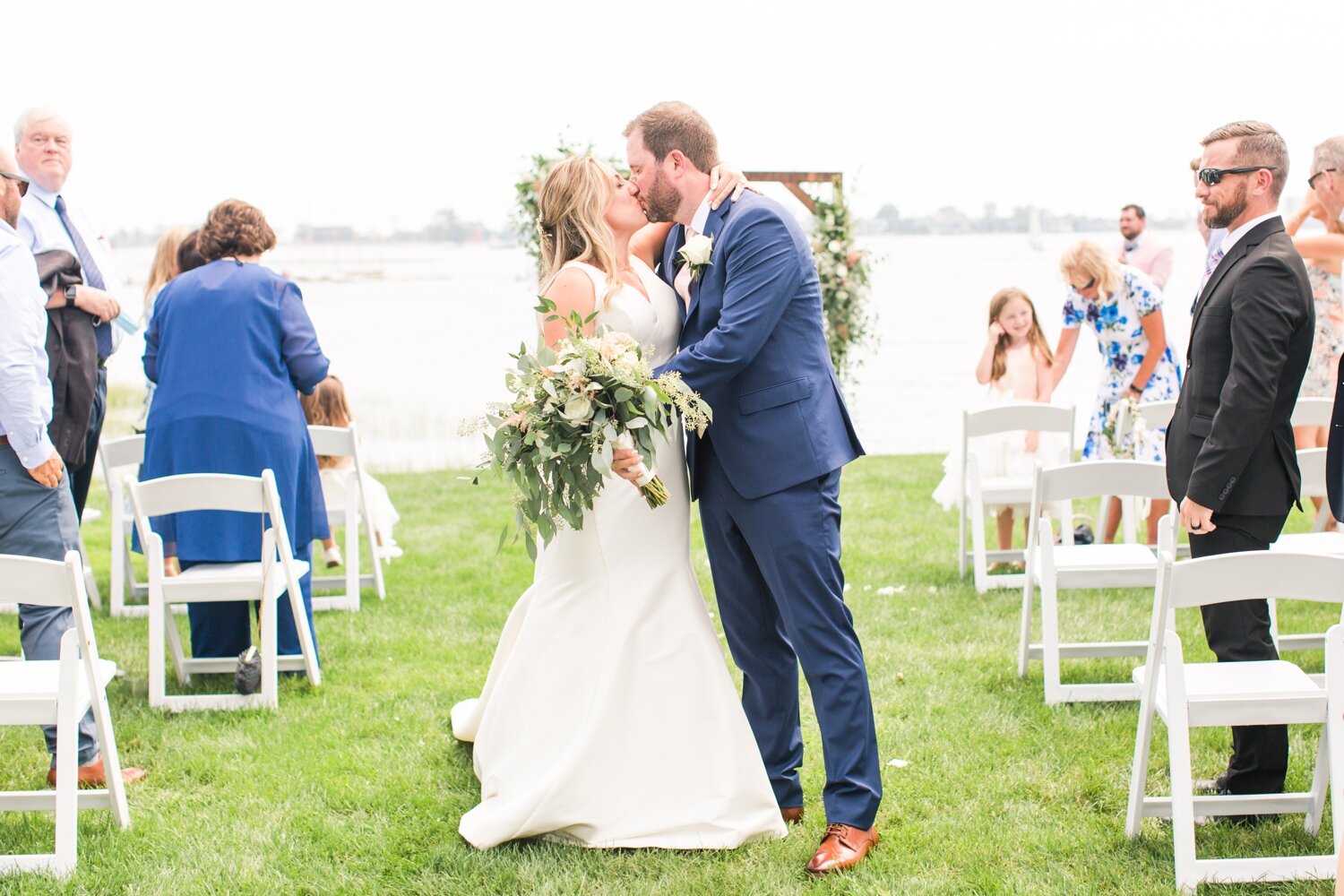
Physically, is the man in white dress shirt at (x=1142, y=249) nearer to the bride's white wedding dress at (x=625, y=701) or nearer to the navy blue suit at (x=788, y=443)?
the navy blue suit at (x=788, y=443)

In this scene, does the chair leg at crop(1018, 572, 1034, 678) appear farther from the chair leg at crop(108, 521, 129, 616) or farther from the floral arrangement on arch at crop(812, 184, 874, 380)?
the floral arrangement on arch at crop(812, 184, 874, 380)

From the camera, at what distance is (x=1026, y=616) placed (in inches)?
221

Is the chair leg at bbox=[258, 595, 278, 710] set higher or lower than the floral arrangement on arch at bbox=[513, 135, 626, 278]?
lower

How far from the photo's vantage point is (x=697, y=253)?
388 cm

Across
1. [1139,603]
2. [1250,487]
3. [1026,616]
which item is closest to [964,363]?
[1139,603]

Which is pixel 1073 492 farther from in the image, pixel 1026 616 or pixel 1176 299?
pixel 1176 299

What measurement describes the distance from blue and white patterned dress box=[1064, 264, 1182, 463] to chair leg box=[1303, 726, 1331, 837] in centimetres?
375

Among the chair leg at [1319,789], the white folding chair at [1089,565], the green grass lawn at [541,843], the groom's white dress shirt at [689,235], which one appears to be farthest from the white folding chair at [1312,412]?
the groom's white dress shirt at [689,235]

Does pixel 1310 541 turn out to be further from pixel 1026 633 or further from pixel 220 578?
pixel 220 578

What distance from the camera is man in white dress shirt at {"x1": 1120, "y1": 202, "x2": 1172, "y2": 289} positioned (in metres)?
10.9

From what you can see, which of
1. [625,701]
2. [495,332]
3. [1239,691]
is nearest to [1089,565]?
[1239,691]

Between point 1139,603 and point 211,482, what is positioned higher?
point 211,482

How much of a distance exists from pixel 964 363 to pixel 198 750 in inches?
730

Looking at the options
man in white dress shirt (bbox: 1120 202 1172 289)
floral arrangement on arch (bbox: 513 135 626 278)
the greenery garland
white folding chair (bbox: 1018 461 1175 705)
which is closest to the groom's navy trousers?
white folding chair (bbox: 1018 461 1175 705)
